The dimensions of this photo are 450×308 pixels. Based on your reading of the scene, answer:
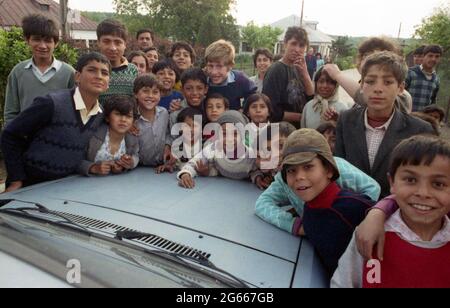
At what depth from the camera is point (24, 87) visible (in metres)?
3.05

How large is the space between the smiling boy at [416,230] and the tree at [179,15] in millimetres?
34303

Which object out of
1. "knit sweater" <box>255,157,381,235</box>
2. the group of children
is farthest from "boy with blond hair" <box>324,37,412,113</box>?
"knit sweater" <box>255,157,381,235</box>

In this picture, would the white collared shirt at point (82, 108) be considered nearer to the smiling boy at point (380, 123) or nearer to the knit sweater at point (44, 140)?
the knit sweater at point (44, 140)

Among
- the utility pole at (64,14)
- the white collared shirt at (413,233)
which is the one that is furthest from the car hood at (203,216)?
the utility pole at (64,14)

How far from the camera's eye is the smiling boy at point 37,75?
2986 mm

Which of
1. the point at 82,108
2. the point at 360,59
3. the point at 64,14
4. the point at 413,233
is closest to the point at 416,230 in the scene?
the point at 413,233

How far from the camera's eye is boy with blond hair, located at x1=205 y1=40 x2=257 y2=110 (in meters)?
3.42

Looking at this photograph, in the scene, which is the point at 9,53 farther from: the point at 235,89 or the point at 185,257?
the point at 185,257

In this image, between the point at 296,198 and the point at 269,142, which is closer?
the point at 296,198

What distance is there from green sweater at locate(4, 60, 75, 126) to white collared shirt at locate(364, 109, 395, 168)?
106 inches

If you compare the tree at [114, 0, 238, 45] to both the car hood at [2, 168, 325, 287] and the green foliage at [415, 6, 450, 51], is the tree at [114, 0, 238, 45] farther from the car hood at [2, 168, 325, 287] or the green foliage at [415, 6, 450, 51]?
the car hood at [2, 168, 325, 287]

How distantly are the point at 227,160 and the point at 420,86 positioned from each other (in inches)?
204
